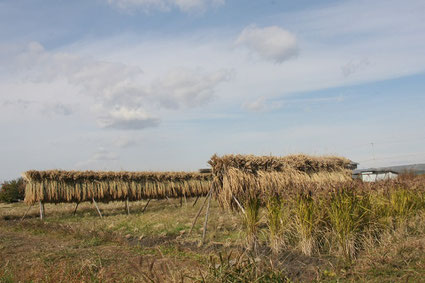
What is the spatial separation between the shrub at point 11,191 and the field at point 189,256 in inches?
667

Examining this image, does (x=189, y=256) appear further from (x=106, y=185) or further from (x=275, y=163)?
(x=106, y=185)

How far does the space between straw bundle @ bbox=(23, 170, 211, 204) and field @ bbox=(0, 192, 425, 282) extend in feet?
14.0

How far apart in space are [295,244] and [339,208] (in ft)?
4.15

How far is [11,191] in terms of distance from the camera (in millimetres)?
29547

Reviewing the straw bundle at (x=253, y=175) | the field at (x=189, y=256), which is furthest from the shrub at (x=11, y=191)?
the straw bundle at (x=253, y=175)

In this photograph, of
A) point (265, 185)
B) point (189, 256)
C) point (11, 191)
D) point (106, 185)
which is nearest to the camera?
point (189, 256)

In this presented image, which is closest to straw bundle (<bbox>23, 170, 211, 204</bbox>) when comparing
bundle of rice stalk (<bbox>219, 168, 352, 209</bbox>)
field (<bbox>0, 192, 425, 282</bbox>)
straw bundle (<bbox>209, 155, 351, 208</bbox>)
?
field (<bbox>0, 192, 425, 282</bbox>)

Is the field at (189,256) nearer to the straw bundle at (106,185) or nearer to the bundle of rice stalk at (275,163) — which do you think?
the bundle of rice stalk at (275,163)

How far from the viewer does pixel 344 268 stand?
6.27 metres

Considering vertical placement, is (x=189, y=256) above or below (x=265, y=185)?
below

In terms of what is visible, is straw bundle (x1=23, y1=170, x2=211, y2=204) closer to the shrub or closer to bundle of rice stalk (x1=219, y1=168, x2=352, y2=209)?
bundle of rice stalk (x1=219, y1=168, x2=352, y2=209)

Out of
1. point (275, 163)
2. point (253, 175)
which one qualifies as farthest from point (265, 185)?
point (275, 163)

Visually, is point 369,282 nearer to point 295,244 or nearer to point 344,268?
point 344,268

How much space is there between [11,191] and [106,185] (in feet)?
44.5
